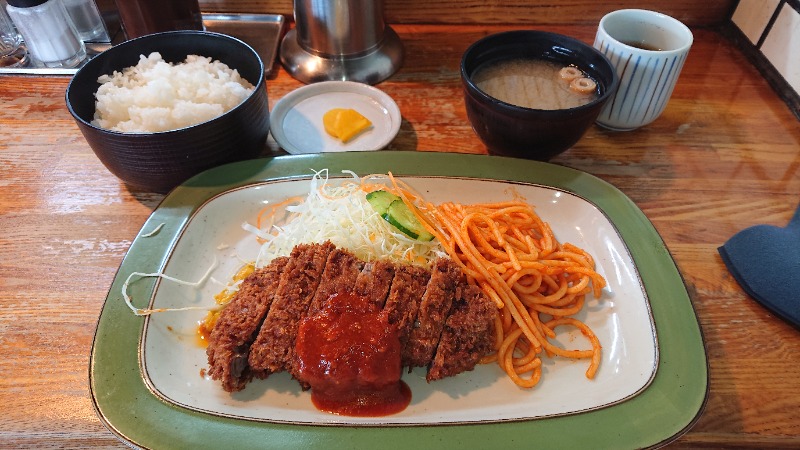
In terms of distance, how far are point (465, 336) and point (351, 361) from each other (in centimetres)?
37

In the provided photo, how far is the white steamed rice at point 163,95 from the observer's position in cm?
211

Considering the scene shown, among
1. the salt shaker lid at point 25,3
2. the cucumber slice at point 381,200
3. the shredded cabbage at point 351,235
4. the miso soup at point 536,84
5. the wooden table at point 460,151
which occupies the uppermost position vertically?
the salt shaker lid at point 25,3

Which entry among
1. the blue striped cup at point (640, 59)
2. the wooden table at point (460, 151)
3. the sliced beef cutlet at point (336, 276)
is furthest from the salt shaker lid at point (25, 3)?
the blue striped cup at point (640, 59)

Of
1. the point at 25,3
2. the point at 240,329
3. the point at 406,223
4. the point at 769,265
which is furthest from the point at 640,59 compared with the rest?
the point at 25,3

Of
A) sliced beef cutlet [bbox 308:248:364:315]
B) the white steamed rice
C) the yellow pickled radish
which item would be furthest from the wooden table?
sliced beef cutlet [bbox 308:248:364:315]

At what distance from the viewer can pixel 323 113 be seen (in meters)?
2.54

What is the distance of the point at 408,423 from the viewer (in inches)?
58.2

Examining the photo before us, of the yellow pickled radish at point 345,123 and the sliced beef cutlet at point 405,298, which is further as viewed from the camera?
the yellow pickled radish at point 345,123

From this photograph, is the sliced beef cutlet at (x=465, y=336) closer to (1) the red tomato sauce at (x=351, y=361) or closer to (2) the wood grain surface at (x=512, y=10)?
(1) the red tomato sauce at (x=351, y=361)

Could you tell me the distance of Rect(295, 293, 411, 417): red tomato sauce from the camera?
154 centimetres

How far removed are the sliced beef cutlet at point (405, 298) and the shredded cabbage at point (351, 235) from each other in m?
0.15

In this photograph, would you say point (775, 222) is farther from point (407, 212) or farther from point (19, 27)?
point (19, 27)

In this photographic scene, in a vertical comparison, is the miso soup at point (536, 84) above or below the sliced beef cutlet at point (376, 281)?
above

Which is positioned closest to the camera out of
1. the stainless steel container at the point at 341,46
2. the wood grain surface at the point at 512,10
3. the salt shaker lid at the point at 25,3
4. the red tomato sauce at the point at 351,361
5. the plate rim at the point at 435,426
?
the plate rim at the point at 435,426
